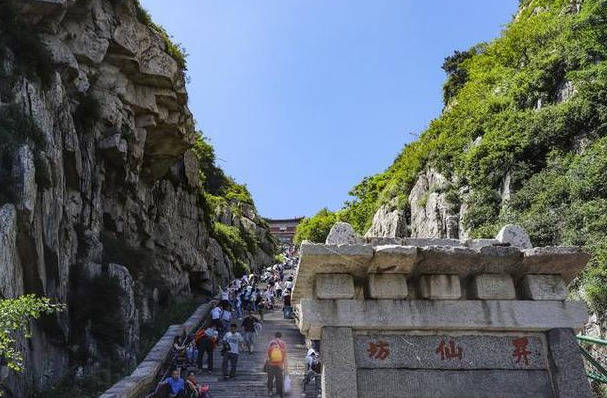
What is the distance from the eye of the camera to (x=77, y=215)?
17.0 metres

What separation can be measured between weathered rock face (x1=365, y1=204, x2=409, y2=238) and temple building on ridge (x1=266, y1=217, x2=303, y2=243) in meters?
45.4

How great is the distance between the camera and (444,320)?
18.4 feet

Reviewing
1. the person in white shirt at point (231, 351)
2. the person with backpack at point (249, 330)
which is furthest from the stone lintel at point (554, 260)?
the person with backpack at point (249, 330)

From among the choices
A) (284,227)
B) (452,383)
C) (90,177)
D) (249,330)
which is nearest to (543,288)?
(452,383)

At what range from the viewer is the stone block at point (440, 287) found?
5.63 m

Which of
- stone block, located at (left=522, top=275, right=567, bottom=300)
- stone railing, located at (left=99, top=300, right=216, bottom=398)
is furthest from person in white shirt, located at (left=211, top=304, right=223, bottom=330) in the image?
stone block, located at (left=522, top=275, right=567, bottom=300)

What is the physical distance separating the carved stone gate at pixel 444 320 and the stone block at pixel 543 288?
1cm

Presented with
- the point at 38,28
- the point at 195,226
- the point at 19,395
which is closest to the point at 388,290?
the point at 19,395

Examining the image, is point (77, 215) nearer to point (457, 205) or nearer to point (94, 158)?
point (94, 158)

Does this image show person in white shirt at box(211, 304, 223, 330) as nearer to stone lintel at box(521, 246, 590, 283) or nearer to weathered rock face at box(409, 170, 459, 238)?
weathered rock face at box(409, 170, 459, 238)

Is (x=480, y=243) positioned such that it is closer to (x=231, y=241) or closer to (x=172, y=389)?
(x=172, y=389)

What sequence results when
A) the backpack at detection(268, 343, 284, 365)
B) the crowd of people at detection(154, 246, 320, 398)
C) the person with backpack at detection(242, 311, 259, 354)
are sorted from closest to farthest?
the crowd of people at detection(154, 246, 320, 398) → the backpack at detection(268, 343, 284, 365) → the person with backpack at detection(242, 311, 259, 354)

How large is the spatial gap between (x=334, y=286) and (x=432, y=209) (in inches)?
820

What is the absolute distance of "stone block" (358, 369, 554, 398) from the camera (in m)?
5.48
